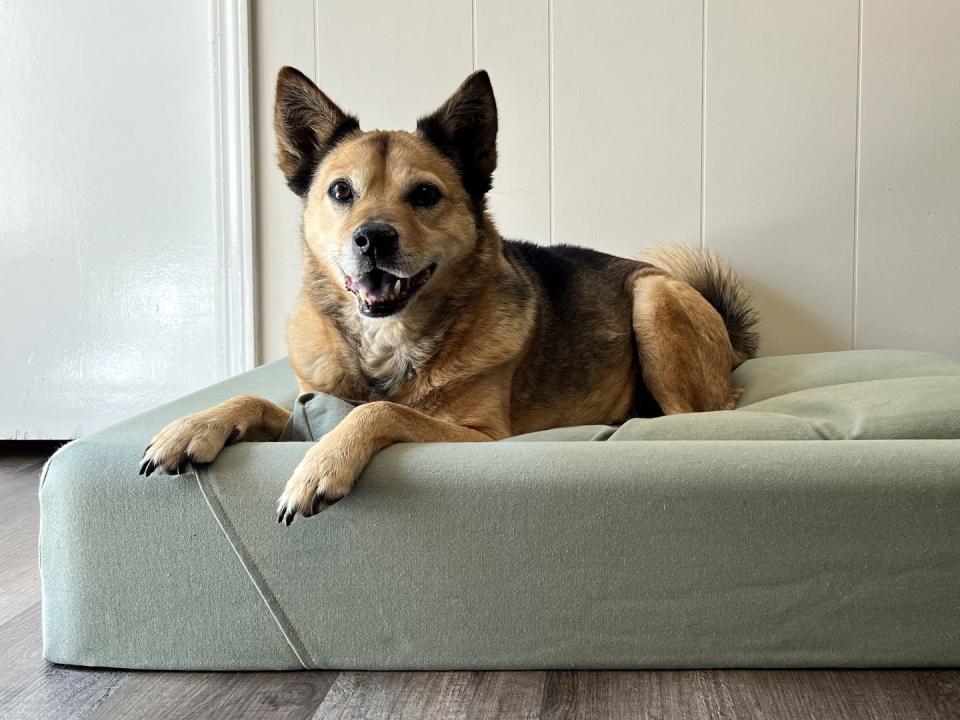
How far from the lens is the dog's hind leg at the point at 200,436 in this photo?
4.98ft

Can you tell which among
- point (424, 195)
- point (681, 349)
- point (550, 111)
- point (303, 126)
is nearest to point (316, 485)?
point (424, 195)

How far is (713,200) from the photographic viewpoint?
2.96 metres

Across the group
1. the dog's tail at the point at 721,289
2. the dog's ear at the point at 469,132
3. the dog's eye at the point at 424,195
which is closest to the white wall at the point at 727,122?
the dog's tail at the point at 721,289

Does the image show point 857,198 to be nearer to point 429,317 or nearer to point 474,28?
point 474,28

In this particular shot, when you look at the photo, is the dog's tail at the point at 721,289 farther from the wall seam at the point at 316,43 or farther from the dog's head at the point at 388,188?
the wall seam at the point at 316,43

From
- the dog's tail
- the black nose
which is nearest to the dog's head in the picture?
the black nose

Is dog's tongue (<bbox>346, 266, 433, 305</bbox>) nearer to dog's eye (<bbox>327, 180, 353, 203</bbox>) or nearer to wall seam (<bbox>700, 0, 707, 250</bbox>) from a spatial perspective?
dog's eye (<bbox>327, 180, 353, 203</bbox>)

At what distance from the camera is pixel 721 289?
2.72 metres

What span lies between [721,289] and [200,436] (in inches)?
65.5

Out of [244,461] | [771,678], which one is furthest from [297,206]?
[771,678]

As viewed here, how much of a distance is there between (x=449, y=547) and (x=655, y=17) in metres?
→ 2.02

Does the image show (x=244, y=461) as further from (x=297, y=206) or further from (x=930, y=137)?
(x=930, y=137)

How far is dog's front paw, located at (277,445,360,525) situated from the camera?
143 cm

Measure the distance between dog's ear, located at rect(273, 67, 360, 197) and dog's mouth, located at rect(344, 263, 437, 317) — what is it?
355 millimetres
